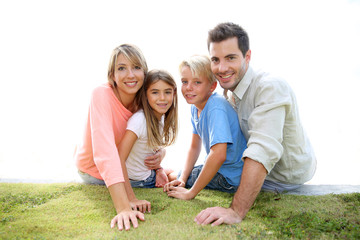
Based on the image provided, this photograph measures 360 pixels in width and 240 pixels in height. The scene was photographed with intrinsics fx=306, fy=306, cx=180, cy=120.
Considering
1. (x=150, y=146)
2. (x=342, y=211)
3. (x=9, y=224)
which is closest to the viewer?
(x=9, y=224)

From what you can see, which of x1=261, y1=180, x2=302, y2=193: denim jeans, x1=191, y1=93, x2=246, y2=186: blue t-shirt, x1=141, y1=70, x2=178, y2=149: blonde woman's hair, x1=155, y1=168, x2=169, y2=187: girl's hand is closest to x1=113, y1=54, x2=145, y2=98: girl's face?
x1=141, y1=70, x2=178, y2=149: blonde woman's hair

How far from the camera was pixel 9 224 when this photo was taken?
2695mm

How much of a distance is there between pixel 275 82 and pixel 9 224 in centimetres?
277

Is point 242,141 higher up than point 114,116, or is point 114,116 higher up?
point 114,116

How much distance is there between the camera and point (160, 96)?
3.48m

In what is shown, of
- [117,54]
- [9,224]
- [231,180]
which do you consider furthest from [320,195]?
[9,224]

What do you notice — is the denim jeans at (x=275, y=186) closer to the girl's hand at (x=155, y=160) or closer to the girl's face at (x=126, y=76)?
the girl's hand at (x=155, y=160)

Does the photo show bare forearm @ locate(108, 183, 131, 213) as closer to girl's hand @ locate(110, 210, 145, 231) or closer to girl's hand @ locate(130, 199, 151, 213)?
girl's hand @ locate(110, 210, 145, 231)

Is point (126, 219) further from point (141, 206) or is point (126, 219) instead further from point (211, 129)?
point (211, 129)

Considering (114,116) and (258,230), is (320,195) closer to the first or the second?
(258,230)

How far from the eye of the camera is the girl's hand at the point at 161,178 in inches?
155

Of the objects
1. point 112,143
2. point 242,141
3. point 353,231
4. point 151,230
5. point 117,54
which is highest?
point 117,54

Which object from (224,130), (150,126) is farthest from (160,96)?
(224,130)

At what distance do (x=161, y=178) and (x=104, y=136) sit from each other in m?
1.21
